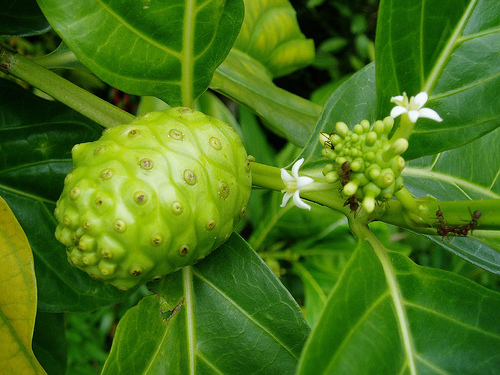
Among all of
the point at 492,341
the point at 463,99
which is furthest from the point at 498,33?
the point at 492,341

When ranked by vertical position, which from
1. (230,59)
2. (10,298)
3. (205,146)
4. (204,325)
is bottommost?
(10,298)

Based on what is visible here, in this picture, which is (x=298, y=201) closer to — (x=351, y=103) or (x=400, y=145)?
(x=400, y=145)

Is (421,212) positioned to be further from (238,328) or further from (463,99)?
(238,328)

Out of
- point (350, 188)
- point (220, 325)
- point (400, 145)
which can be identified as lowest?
point (220, 325)

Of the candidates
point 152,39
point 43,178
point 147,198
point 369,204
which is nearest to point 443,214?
point 369,204

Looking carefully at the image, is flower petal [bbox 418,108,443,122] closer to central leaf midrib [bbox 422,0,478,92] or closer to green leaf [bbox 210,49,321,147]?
central leaf midrib [bbox 422,0,478,92]
